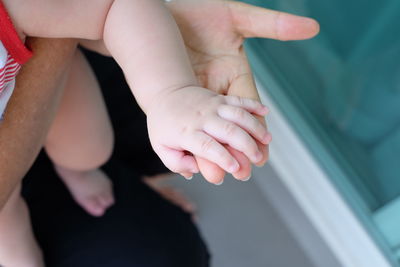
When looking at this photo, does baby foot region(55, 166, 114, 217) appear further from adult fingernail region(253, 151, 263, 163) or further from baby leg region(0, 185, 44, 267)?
adult fingernail region(253, 151, 263, 163)

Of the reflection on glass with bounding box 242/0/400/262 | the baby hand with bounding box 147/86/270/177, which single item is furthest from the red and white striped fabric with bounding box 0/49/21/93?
the reflection on glass with bounding box 242/0/400/262

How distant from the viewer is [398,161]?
938 millimetres

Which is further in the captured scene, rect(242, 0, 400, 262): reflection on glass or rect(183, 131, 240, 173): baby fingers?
rect(242, 0, 400, 262): reflection on glass

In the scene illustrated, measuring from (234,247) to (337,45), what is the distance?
0.49 m

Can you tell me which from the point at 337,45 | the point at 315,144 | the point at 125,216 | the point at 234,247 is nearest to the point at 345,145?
the point at 315,144

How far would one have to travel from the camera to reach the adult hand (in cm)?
52

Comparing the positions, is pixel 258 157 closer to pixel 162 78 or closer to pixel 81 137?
pixel 162 78

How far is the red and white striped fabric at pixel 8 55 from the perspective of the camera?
464 millimetres

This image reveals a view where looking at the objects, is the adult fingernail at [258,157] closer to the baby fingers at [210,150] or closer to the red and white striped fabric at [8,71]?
the baby fingers at [210,150]

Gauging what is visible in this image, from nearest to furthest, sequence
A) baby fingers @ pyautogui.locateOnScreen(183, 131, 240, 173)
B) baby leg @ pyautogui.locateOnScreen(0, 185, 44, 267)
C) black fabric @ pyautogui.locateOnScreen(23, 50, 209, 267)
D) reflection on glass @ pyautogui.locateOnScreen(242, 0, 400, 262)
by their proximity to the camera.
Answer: baby fingers @ pyautogui.locateOnScreen(183, 131, 240, 173), baby leg @ pyautogui.locateOnScreen(0, 185, 44, 267), black fabric @ pyautogui.locateOnScreen(23, 50, 209, 267), reflection on glass @ pyautogui.locateOnScreen(242, 0, 400, 262)

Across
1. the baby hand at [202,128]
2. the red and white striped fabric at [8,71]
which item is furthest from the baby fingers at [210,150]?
the red and white striped fabric at [8,71]

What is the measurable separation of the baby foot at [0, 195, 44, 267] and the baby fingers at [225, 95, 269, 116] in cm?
33

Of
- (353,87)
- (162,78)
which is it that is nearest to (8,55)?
(162,78)

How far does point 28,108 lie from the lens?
518 millimetres
